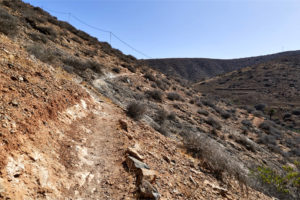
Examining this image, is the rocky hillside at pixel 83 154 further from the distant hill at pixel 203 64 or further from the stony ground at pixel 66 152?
the distant hill at pixel 203 64

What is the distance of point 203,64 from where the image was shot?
254 feet

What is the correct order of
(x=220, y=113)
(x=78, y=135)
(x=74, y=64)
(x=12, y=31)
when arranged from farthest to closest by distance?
(x=220, y=113) < (x=74, y=64) < (x=12, y=31) < (x=78, y=135)

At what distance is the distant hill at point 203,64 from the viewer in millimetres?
69312

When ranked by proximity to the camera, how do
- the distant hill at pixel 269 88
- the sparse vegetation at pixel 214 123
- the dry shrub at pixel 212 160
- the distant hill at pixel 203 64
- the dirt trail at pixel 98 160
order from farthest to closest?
the distant hill at pixel 203 64 → the distant hill at pixel 269 88 → the sparse vegetation at pixel 214 123 → the dry shrub at pixel 212 160 → the dirt trail at pixel 98 160

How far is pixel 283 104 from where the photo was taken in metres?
31.5

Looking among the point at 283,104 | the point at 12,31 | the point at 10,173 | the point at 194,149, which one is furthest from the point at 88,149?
the point at 283,104

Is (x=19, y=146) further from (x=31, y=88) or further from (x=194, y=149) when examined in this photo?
(x=194, y=149)

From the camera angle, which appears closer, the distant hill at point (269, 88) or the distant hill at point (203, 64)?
the distant hill at point (269, 88)

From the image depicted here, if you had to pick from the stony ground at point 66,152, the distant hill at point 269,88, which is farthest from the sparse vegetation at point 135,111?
the distant hill at point 269,88

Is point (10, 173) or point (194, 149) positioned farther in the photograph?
point (194, 149)

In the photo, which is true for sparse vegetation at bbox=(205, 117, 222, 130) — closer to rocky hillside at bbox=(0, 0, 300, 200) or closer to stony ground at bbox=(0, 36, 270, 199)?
rocky hillside at bbox=(0, 0, 300, 200)

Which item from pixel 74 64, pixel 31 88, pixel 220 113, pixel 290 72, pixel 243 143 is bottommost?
pixel 243 143

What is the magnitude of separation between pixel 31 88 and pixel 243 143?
1292cm

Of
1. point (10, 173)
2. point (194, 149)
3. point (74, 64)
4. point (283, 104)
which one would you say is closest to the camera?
point (10, 173)
